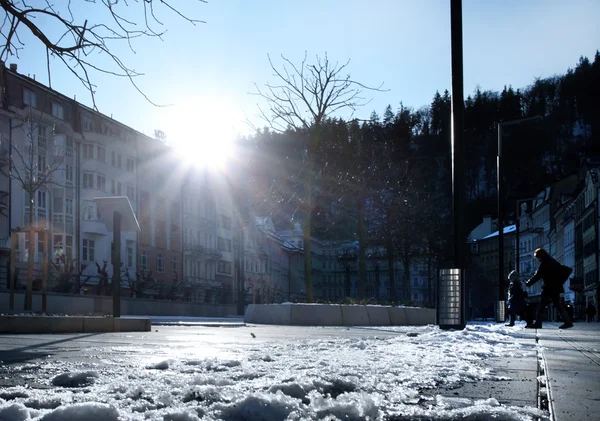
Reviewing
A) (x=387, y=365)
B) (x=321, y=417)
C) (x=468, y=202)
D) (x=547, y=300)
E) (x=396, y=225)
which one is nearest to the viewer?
(x=321, y=417)

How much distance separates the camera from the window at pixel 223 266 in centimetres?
9651

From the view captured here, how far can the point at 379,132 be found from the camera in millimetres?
35625

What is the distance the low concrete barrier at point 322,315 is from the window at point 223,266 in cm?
7024

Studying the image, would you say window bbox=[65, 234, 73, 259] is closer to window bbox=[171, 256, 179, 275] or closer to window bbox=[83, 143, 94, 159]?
window bbox=[83, 143, 94, 159]

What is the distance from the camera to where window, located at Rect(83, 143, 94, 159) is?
64812 millimetres

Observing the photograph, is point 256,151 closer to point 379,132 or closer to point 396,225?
point 379,132

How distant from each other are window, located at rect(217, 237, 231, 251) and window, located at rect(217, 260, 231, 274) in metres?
1.55

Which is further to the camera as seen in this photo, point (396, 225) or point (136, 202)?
point (136, 202)

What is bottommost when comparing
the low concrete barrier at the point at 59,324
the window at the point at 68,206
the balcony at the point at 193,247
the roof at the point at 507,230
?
the low concrete barrier at the point at 59,324

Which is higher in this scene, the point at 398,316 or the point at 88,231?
the point at 88,231

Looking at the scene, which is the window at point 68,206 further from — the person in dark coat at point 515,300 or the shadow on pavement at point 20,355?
the shadow on pavement at point 20,355

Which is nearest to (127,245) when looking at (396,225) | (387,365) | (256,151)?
(396,225)

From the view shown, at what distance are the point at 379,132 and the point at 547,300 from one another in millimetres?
16090

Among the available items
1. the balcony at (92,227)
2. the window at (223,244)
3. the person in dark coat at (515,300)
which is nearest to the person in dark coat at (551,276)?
the person in dark coat at (515,300)
